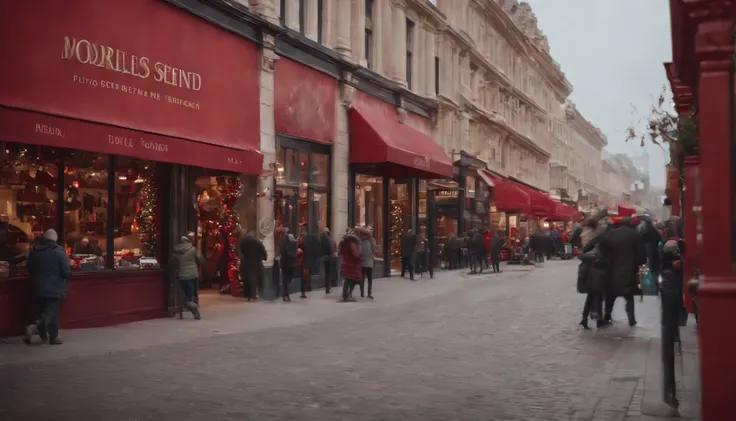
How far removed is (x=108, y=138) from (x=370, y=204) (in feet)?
50.9

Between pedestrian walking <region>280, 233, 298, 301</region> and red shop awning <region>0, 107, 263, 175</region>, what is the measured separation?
8.99 ft

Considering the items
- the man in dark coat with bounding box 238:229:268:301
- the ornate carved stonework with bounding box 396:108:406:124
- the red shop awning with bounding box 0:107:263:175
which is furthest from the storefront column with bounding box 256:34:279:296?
the ornate carved stonework with bounding box 396:108:406:124

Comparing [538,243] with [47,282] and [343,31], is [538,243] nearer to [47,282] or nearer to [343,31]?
[343,31]

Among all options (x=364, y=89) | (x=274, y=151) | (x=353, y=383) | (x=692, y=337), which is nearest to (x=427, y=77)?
(x=364, y=89)

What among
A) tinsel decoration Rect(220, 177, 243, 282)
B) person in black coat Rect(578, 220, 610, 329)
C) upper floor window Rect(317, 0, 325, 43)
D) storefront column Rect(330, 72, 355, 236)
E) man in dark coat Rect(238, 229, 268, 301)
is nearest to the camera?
person in black coat Rect(578, 220, 610, 329)

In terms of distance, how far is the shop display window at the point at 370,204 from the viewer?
90.7 feet

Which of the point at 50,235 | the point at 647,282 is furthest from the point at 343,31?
the point at 50,235

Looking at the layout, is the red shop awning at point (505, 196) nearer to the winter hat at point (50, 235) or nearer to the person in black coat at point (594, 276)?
the person in black coat at point (594, 276)

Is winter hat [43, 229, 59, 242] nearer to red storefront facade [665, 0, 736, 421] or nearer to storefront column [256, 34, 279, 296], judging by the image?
storefront column [256, 34, 279, 296]

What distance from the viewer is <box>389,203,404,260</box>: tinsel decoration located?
3127cm

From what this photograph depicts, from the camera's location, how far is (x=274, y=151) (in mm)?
21234

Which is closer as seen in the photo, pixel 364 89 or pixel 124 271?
pixel 124 271

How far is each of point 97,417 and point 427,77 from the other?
27445 millimetres

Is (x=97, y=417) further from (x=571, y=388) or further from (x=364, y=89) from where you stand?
(x=364, y=89)
